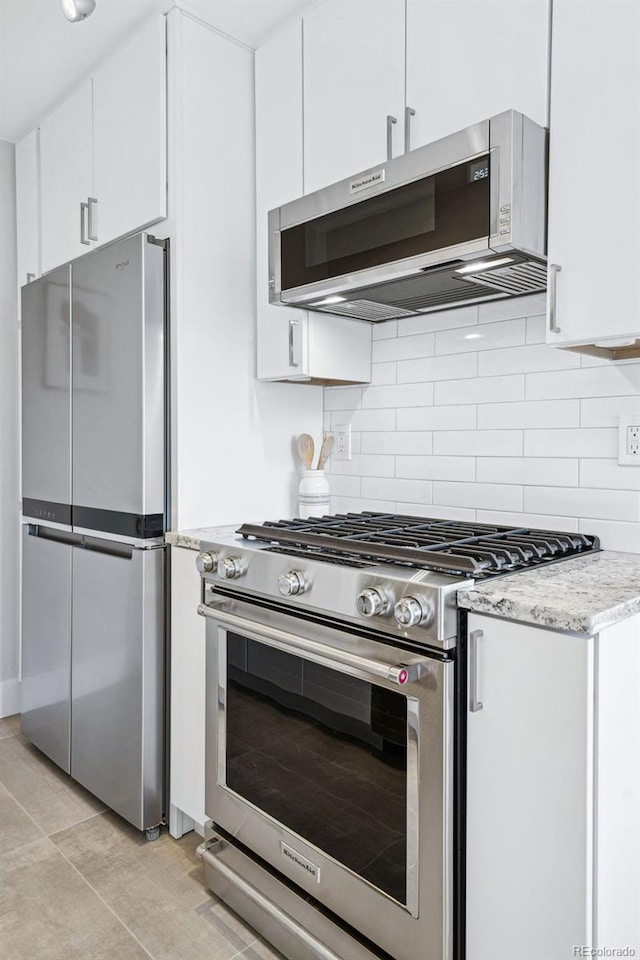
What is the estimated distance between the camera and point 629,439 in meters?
1.64

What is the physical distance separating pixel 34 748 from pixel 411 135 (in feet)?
8.64

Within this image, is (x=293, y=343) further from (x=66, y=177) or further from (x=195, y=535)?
(x=66, y=177)

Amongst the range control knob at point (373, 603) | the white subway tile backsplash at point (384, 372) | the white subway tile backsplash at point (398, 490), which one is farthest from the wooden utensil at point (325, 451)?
the range control knob at point (373, 603)

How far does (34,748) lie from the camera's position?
8.91 feet

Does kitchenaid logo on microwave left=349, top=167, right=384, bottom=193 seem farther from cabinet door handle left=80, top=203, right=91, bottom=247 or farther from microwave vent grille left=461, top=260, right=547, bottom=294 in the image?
cabinet door handle left=80, top=203, right=91, bottom=247

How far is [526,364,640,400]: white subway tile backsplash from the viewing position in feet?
5.41

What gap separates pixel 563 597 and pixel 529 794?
1.12 ft

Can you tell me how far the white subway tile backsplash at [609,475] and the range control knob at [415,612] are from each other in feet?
2.47

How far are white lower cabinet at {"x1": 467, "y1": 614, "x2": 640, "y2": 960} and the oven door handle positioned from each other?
12 cm

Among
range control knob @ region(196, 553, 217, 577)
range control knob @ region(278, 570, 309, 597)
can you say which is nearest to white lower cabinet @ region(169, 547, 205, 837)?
range control knob @ region(196, 553, 217, 577)

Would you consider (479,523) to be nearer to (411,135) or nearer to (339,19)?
(411,135)

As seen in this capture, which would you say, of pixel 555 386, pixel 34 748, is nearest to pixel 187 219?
pixel 555 386

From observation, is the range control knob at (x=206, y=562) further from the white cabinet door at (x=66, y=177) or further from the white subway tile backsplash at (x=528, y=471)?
the white cabinet door at (x=66, y=177)

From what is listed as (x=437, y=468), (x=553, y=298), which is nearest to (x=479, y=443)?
(x=437, y=468)
